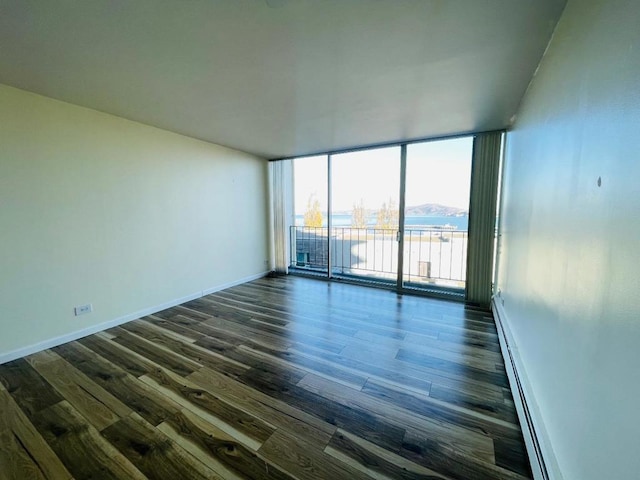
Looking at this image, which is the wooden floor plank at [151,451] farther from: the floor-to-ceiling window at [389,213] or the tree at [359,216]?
the tree at [359,216]

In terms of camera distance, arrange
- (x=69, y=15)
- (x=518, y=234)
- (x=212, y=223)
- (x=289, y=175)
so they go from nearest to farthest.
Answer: (x=69, y=15) → (x=518, y=234) → (x=212, y=223) → (x=289, y=175)

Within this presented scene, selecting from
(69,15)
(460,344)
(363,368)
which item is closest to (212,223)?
(69,15)

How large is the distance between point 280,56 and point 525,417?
276cm

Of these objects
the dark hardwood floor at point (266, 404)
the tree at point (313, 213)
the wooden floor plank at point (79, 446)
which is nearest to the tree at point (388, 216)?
the tree at point (313, 213)

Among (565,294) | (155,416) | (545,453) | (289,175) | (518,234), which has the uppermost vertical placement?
(289,175)

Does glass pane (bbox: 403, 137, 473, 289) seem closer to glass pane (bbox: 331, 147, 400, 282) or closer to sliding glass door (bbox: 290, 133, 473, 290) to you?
sliding glass door (bbox: 290, 133, 473, 290)

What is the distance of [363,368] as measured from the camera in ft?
6.98

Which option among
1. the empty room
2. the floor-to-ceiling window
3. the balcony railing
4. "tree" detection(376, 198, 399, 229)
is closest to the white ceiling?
the empty room

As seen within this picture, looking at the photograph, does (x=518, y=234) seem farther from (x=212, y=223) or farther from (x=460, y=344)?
(x=212, y=223)

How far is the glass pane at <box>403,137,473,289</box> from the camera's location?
3.66 m

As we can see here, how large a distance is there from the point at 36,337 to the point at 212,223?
2.29 metres

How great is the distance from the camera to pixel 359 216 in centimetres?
511

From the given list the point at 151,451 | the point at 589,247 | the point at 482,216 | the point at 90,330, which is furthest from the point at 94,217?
the point at 482,216

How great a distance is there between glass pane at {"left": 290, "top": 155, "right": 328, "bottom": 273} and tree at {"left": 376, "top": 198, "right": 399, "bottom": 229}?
40.1 inches
